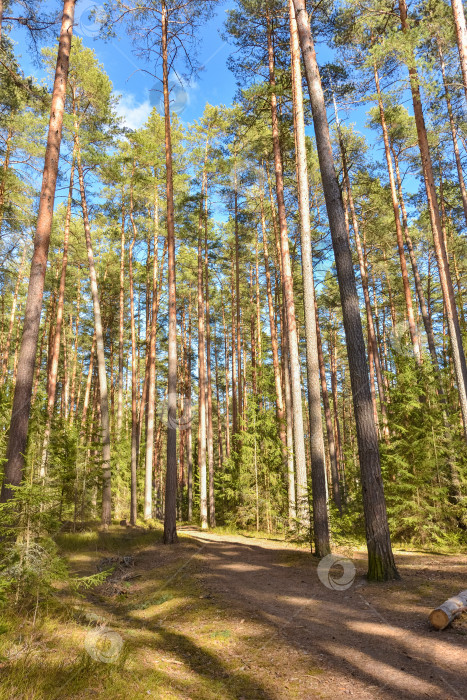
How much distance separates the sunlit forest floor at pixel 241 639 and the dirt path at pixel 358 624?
0.05 feet

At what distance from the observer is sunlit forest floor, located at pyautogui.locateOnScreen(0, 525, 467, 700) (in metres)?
3.30

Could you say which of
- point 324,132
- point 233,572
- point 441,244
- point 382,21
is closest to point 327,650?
point 233,572

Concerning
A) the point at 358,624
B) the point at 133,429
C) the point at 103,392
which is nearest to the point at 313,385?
the point at 358,624

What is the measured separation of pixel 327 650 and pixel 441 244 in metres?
11.6

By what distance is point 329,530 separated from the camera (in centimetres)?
866

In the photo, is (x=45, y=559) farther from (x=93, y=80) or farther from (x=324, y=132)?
(x=93, y=80)

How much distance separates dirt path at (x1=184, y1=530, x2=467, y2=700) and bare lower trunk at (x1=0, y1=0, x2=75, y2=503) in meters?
3.98

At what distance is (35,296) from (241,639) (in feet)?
20.5

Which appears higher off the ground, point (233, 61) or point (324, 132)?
point (233, 61)

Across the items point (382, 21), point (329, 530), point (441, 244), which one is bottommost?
point (329, 530)

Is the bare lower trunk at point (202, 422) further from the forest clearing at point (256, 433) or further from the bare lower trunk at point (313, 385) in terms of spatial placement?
the bare lower trunk at point (313, 385)

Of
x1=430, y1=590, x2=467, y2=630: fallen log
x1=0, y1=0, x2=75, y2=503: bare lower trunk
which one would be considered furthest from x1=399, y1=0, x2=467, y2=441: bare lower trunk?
x1=0, y1=0, x2=75, y2=503: bare lower trunk

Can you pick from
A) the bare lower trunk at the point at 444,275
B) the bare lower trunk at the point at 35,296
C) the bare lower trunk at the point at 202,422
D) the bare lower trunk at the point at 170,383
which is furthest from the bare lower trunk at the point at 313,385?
the bare lower trunk at the point at 202,422

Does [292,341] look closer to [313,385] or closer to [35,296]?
[313,385]
